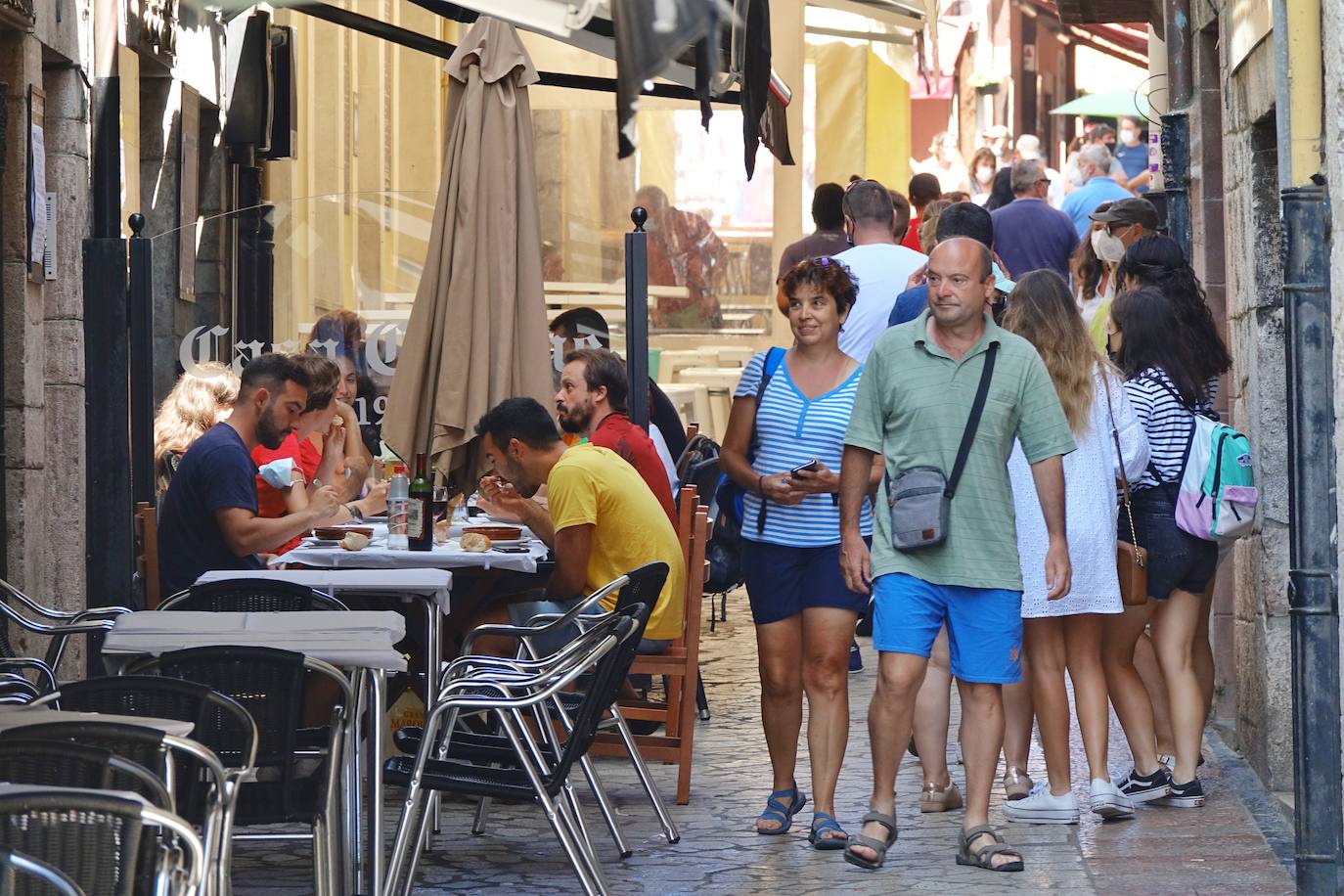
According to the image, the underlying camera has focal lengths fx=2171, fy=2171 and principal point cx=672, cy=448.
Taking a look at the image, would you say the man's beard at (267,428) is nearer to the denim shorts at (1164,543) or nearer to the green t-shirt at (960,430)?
the green t-shirt at (960,430)

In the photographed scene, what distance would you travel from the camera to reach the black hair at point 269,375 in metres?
8.12

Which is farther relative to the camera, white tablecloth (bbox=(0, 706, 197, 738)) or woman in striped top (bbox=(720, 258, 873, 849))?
woman in striped top (bbox=(720, 258, 873, 849))

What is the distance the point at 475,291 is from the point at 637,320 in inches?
29.4

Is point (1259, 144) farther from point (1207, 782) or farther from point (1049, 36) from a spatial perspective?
point (1049, 36)

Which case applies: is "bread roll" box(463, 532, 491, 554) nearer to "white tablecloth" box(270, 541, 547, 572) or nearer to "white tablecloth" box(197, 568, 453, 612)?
"white tablecloth" box(270, 541, 547, 572)

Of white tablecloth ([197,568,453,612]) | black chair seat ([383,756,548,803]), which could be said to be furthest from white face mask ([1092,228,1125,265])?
black chair seat ([383,756,548,803])

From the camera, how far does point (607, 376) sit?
28.8 ft

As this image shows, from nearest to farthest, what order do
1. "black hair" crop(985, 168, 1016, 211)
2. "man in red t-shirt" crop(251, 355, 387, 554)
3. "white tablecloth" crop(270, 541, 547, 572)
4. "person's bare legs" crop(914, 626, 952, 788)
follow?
"person's bare legs" crop(914, 626, 952, 788) → "white tablecloth" crop(270, 541, 547, 572) → "man in red t-shirt" crop(251, 355, 387, 554) → "black hair" crop(985, 168, 1016, 211)

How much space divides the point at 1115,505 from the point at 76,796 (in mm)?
4903

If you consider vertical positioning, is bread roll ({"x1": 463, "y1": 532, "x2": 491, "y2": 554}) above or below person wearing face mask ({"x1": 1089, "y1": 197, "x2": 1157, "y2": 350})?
below

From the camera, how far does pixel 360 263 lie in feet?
34.6

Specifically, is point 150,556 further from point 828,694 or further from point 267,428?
point 828,694

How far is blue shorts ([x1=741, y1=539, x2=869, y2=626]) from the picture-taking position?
23.9 ft

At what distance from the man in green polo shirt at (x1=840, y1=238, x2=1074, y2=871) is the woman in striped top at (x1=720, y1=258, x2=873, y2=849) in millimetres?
327
